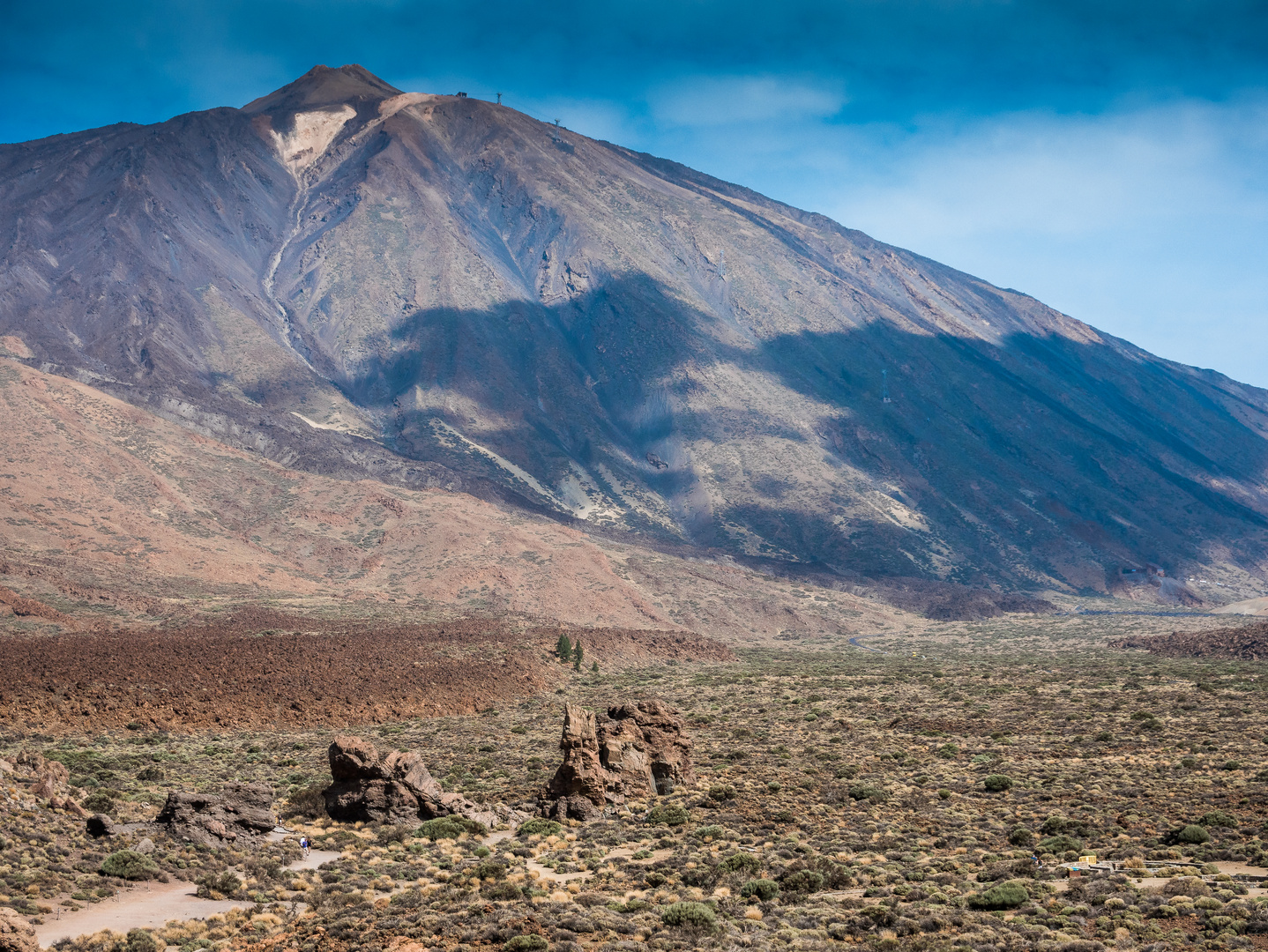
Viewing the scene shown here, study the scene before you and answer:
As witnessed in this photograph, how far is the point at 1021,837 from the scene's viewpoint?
66.6 ft

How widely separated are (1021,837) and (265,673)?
30885 millimetres

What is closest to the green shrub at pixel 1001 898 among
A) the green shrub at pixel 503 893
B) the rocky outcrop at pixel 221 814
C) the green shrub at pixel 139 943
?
the green shrub at pixel 503 893

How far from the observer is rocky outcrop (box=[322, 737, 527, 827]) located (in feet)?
75.5

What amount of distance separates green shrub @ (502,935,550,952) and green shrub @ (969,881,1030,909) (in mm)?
6940

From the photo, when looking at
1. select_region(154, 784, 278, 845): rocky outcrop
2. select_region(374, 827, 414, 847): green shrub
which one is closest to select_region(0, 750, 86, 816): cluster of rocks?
select_region(154, 784, 278, 845): rocky outcrop

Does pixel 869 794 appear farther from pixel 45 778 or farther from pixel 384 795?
pixel 45 778

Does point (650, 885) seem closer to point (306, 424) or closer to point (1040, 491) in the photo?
point (306, 424)

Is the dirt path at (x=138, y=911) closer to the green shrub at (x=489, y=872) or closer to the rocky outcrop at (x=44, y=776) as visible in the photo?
the green shrub at (x=489, y=872)

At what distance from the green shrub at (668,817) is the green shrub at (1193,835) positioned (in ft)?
33.3

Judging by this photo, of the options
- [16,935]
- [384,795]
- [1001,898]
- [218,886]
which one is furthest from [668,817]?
[16,935]

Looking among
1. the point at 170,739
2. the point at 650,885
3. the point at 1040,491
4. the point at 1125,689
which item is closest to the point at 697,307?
the point at 1040,491

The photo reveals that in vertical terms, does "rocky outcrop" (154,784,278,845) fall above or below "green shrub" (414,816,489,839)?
above

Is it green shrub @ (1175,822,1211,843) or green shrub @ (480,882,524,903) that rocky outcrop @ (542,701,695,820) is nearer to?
green shrub @ (480,882,524,903)

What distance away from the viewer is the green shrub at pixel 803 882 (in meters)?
17.5
